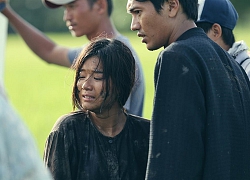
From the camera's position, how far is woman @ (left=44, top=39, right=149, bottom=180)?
11.1 ft

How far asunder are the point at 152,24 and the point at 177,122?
0.50 meters

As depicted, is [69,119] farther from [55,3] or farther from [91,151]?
[55,3]

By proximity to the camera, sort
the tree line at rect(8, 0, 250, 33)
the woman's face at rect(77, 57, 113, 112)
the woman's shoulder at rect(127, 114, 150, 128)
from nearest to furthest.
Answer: the woman's face at rect(77, 57, 113, 112) < the woman's shoulder at rect(127, 114, 150, 128) < the tree line at rect(8, 0, 250, 33)

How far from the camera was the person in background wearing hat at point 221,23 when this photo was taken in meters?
4.16

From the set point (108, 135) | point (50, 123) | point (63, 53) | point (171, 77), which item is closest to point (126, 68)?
point (108, 135)

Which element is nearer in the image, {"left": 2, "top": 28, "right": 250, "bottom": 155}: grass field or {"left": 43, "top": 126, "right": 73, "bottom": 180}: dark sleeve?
{"left": 43, "top": 126, "right": 73, "bottom": 180}: dark sleeve

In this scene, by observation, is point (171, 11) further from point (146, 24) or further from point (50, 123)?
point (50, 123)

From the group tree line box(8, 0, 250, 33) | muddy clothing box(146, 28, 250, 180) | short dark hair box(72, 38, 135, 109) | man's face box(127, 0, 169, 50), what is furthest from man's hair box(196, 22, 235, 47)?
tree line box(8, 0, 250, 33)

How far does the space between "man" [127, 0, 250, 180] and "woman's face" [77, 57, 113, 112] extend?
0.44m

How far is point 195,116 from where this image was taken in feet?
9.85

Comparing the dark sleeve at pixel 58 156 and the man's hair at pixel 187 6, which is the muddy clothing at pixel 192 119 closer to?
the man's hair at pixel 187 6

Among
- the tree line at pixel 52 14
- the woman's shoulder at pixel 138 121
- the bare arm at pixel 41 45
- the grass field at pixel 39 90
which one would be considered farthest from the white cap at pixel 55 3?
the tree line at pixel 52 14

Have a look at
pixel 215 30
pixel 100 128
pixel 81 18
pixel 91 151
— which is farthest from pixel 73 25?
pixel 91 151

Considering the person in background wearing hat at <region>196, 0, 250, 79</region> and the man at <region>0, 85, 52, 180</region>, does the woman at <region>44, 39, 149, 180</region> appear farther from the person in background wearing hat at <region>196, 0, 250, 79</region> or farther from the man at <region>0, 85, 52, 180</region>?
the man at <region>0, 85, 52, 180</region>
